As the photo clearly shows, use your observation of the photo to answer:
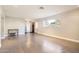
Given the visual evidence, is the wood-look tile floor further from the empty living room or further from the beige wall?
the beige wall

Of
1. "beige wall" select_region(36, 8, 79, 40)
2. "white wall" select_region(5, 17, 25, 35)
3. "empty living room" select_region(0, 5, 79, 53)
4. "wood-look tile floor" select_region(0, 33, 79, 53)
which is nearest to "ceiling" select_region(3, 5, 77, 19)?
"empty living room" select_region(0, 5, 79, 53)

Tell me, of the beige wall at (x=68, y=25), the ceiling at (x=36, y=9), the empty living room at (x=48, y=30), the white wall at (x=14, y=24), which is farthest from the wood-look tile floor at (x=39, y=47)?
the white wall at (x=14, y=24)

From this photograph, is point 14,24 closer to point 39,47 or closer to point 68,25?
point 68,25

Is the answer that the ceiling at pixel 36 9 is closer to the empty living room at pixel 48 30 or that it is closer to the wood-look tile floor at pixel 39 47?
the empty living room at pixel 48 30

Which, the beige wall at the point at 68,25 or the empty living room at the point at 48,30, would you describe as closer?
the empty living room at the point at 48,30

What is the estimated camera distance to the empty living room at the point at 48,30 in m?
4.81

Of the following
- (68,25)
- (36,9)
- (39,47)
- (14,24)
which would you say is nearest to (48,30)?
(68,25)

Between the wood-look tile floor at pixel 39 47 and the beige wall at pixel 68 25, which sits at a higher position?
the beige wall at pixel 68 25

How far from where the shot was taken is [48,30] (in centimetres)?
1032

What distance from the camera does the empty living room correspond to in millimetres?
4812

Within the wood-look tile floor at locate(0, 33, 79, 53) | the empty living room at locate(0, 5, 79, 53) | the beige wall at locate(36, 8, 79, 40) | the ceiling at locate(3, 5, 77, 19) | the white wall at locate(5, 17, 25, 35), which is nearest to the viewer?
the wood-look tile floor at locate(0, 33, 79, 53)
